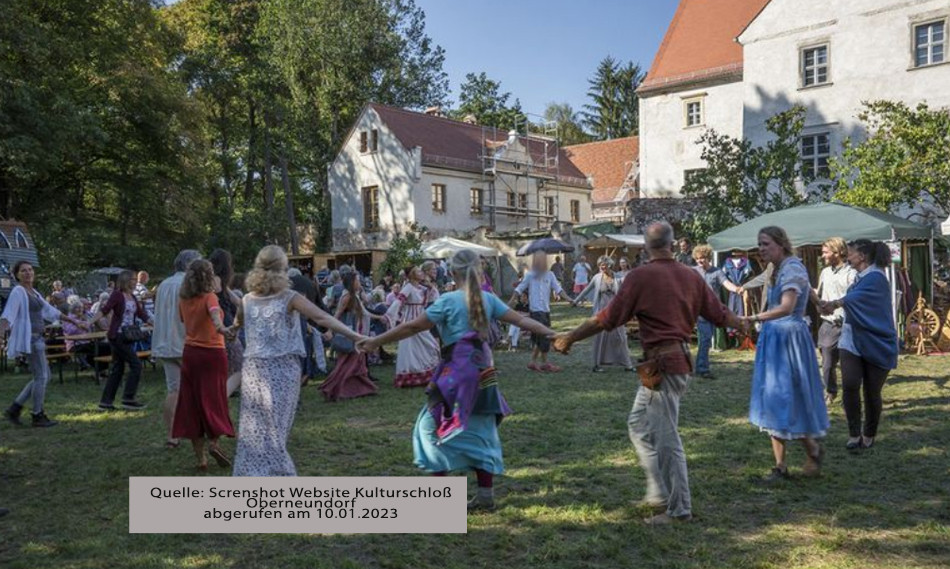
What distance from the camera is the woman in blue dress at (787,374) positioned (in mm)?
5707

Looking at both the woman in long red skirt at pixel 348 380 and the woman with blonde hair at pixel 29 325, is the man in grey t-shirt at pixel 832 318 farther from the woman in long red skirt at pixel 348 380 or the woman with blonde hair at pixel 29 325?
the woman with blonde hair at pixel 29 325

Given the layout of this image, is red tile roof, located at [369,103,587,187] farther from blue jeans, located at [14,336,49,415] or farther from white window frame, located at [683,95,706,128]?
blue jeans, located at [14,336,49,415]

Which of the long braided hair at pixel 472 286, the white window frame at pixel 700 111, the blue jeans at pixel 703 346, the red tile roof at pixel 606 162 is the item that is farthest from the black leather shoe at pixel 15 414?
the red tile roof at pixel 606 162

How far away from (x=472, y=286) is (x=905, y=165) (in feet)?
57.9

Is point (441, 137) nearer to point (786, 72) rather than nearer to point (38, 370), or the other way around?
point (786, 72)

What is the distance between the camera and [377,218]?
3697 cm

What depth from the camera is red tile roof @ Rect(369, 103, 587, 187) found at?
36125 millimetres

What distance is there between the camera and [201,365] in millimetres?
6461

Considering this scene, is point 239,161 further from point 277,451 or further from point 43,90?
point 277,451

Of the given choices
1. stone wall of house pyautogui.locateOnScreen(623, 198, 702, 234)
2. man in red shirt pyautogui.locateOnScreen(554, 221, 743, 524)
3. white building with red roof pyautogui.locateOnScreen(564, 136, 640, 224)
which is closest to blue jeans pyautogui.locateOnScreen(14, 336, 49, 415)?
man in red shirt pyautogui.locateOnScreen(554, 221, 743, 524)

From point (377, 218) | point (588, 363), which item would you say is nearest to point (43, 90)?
point (377, 218)

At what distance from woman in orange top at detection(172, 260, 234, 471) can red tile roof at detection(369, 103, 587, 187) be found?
97.2 ft

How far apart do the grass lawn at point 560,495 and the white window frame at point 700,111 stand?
26593mm

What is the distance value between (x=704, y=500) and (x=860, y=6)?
27.3 metres
